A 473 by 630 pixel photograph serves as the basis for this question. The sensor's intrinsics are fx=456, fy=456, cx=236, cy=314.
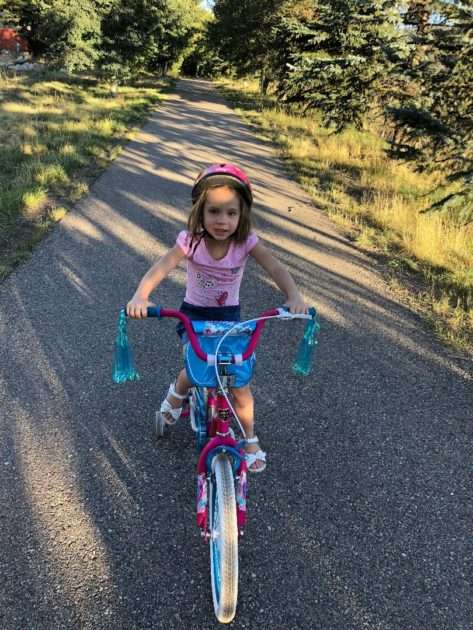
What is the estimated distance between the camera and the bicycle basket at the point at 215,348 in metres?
2.20

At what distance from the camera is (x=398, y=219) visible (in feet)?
25.0

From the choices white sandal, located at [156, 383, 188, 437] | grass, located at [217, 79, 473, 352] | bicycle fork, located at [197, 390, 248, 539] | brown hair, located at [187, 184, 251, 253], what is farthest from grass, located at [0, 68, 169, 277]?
grass, located at [217, 79, 473, 352]

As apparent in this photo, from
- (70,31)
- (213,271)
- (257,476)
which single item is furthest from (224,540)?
(70,31)

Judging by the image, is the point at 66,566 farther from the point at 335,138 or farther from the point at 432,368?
the point at 335,138

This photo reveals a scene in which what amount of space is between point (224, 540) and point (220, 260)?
4.52 ft

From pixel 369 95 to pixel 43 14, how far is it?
15.8 m

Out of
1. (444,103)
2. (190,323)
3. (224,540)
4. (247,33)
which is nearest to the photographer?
(224,540)

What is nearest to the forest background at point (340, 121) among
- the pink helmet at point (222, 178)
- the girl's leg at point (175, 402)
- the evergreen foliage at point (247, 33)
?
the evergreen foliage at point (247, 33)

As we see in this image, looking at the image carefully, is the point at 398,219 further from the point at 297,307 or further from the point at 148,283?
the point at 148,283

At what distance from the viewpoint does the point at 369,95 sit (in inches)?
453

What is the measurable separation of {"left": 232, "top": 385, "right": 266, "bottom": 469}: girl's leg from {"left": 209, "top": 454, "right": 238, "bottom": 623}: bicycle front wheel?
371 millimetres

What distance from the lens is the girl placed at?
7.36 ft

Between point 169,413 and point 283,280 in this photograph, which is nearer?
point 283,280

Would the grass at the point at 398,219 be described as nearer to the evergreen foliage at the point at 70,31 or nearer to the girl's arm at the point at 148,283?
the girl's arm at the point at 148,283
